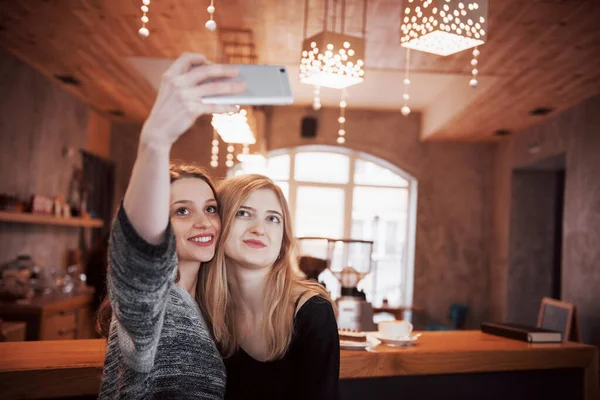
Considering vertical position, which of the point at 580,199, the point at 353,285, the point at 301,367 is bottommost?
the point at 301,367

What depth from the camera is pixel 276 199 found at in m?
1.70

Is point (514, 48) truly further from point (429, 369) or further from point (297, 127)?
point (297, 127)

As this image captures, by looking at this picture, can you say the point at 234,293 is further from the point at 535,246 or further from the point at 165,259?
the point at 535,246

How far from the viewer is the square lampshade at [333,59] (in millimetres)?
2740

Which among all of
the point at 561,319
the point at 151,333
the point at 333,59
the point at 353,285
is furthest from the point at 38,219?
the point at 151,333

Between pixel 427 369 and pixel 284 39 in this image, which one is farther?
pixel 284 39

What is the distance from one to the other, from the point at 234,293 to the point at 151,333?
2.14 feet

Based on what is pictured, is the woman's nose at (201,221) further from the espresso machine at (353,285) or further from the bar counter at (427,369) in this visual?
the espresso machine at (353,285)

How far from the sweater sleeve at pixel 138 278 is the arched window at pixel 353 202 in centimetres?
792

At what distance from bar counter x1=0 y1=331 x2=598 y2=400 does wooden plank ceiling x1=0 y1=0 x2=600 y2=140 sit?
201 cm

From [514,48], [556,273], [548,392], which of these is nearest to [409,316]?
[556,273]

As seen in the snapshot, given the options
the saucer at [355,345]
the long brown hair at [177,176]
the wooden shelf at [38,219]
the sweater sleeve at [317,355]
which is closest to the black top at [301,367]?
the sweater sleeve at [317,355]

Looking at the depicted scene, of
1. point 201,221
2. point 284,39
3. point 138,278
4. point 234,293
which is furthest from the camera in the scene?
point 284,39

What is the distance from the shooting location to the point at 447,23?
224cm
